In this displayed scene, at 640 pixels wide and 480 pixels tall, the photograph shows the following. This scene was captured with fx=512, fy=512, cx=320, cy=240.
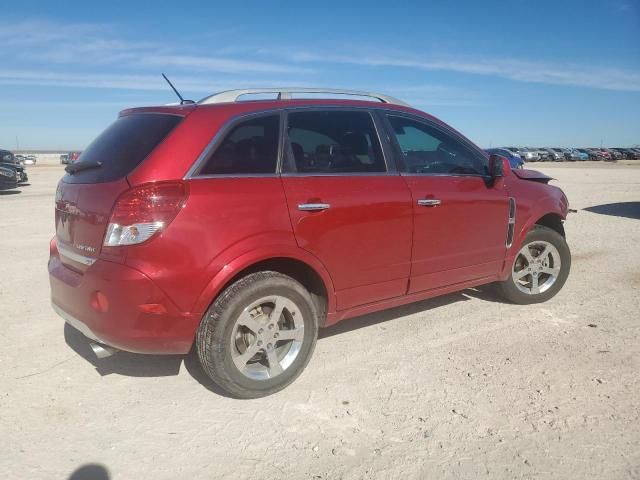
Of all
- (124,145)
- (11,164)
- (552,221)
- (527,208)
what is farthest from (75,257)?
(11,164)

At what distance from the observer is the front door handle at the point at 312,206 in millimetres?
3202

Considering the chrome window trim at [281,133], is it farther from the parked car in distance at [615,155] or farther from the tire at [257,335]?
the parked car in distance at [615,155]

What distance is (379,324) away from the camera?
14.5ft

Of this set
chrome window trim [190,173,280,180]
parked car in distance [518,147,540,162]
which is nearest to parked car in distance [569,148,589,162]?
parked car in distance [518,147,540,162]

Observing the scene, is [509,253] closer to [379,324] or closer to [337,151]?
[379,324]

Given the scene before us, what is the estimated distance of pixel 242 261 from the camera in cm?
295

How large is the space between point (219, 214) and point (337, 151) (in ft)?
3.49

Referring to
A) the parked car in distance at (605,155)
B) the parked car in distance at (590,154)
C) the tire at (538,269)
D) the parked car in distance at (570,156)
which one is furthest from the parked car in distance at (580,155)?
the tire at (538,269)

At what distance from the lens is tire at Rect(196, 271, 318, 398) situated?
9.78ft

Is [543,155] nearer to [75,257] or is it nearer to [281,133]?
[281,133]

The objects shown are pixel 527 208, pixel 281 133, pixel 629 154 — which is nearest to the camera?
pixel 281 133

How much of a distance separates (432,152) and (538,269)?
1693 mm

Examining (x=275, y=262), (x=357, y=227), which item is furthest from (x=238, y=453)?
(x=357, y=227)

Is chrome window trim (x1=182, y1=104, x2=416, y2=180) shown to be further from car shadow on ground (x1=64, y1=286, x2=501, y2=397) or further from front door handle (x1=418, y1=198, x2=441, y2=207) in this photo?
car shadow on ground (x1=64, y1=286, x2=501, y2=397)
